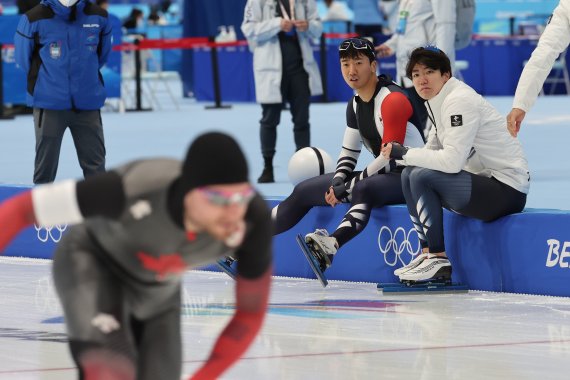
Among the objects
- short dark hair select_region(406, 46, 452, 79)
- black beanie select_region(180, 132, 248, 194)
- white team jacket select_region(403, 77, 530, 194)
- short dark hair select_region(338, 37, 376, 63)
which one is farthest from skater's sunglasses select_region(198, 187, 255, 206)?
short dark hair select_region(338, 37, 376, 63)

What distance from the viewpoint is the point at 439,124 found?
7602 mm

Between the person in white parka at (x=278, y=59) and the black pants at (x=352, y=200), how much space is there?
291 cm

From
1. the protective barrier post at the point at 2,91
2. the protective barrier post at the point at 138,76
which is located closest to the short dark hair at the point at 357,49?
the protective barrier post at the point at 2,91

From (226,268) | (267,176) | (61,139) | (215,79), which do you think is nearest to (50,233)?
(61,139)

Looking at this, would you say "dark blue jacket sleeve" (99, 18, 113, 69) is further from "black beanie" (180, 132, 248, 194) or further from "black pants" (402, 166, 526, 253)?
"black beanie" (180, 132, 248, 194)

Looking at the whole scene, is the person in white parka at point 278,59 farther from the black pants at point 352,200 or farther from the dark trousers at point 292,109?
the black pants at point 352,200

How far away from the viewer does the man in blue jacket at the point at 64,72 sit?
31.9 ft

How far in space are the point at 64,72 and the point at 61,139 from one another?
487 millimetres

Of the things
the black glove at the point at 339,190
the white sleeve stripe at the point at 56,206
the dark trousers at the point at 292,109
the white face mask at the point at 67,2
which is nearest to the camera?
the white sleeve stripe at the point at 56,206

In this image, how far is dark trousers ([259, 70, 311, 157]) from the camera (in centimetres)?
1124

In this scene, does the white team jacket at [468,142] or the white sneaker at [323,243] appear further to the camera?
the white sneaker at [323,243]

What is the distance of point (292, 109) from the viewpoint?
11414 millimetres

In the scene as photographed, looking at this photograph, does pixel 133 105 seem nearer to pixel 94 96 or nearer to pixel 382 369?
pixel 94 96

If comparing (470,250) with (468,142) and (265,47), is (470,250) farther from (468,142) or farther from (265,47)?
(265,47)
